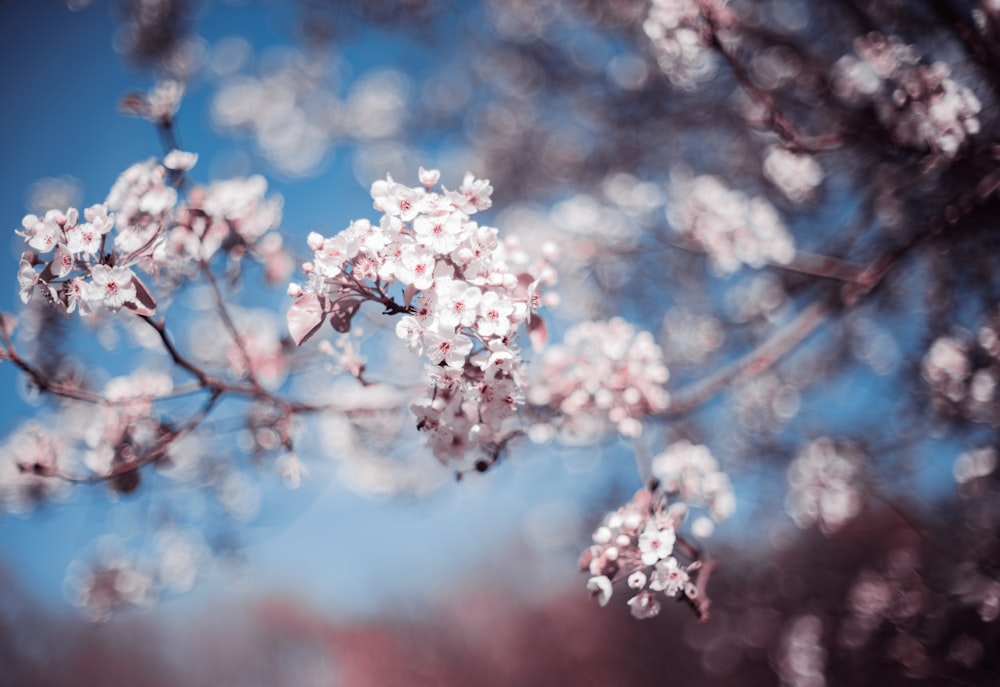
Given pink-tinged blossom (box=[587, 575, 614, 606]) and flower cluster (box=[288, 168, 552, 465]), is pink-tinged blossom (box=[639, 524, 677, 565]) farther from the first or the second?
flower cluster (box=[288, 168, 552, 465])

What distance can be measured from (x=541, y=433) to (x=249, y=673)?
14.4m

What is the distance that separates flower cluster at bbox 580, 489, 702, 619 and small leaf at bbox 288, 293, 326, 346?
3.13 ft

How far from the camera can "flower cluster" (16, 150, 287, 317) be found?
1446mm

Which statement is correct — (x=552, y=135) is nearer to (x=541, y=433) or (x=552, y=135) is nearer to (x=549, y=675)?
(x=541, y=433)

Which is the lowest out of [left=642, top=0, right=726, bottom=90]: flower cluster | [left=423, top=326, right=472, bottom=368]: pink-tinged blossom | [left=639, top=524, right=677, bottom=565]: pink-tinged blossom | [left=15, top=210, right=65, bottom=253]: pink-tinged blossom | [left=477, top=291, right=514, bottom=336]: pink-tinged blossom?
[left=639, top=524, right=677, bottom=565]: pink-tinged blossom

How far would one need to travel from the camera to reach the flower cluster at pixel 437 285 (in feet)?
4.36

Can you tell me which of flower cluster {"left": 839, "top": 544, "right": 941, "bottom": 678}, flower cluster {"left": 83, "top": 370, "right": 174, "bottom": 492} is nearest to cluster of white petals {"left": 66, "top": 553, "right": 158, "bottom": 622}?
flower cluster {"left": 83, "top": 370, "right": 174, "bottom": 492}

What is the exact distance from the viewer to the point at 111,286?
1.46m

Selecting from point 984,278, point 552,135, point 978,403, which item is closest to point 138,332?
point 552,135

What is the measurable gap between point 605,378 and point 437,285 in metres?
0.97

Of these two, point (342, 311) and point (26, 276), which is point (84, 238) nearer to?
point (26, 276)

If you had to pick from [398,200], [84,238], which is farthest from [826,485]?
[84,238]

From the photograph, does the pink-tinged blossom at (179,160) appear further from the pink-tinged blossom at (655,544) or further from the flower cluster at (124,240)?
the pink-tinged blossom at (655,544)

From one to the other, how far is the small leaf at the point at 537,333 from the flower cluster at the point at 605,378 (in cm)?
43
